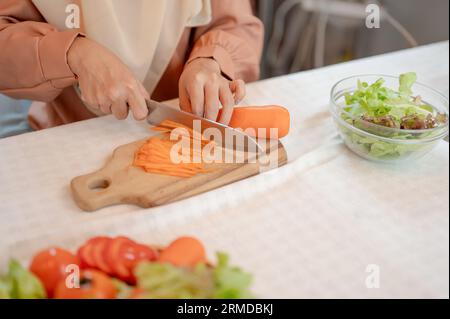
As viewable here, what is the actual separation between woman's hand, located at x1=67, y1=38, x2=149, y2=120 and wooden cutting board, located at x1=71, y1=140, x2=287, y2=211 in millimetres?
73

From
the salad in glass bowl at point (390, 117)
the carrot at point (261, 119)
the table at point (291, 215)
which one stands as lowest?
the table at point (291, 215)

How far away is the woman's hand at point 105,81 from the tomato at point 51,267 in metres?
0.27

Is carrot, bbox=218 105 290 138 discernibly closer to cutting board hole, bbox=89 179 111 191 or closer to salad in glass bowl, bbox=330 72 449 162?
salad in glass bowl, bbox=330 72 449 162

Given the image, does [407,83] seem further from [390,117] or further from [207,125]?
[207,125]

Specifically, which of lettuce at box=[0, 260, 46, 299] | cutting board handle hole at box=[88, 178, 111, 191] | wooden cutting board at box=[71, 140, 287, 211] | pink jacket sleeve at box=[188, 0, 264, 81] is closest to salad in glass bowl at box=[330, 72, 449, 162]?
wooden cutting board at box=[71, 140, 287, 211]

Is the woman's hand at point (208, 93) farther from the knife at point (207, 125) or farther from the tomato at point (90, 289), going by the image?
the tomato at point (90, 289)

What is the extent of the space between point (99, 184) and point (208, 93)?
0.21 metres

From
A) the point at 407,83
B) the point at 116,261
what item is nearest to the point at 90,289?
the point at 116,261

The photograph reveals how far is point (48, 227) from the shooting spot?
61 centimetres

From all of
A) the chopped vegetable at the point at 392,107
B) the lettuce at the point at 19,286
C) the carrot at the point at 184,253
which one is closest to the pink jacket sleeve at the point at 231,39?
the chopped vegetable at the point at 392,107

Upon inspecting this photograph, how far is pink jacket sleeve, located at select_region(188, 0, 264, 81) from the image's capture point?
34.7 inches

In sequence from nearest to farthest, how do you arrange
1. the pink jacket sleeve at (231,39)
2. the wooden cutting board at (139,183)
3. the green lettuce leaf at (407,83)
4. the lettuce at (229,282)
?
1. the lettuce at (229,282)
2. the wooden cutting board at (139,183)
3. the green lettuce leaf at (407,83)
4. the pink jacket sleeve at (231,39)

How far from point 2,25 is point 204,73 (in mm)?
336

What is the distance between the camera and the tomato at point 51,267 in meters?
0.50
